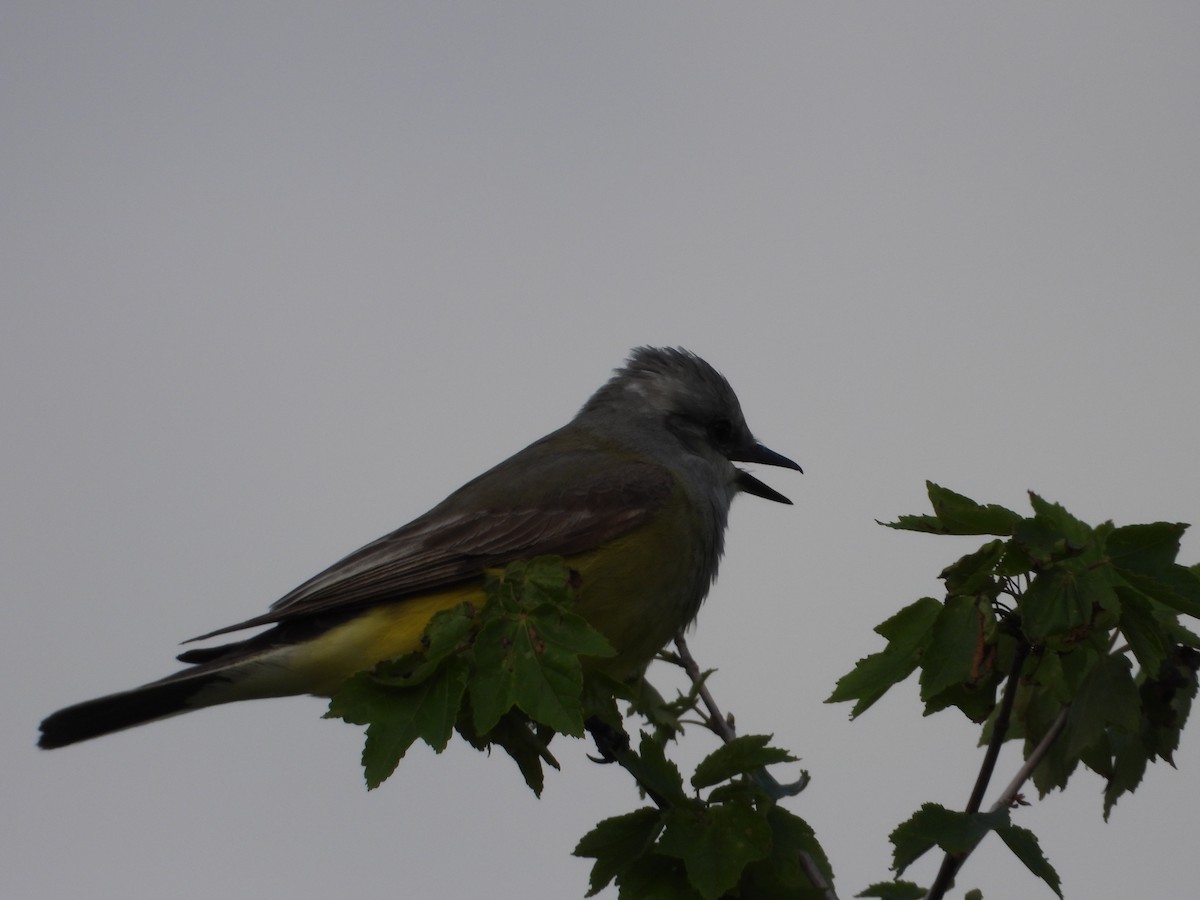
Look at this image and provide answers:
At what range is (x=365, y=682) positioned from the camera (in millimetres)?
3957

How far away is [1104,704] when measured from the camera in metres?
3.94

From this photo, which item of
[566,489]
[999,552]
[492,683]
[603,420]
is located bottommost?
[999,552]

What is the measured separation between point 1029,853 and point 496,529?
10.9 feet

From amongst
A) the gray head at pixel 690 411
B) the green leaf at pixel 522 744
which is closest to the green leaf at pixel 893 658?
the green leaf at pixel 522 744

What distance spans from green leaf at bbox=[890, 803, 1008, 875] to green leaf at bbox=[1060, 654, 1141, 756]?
0.45 metres

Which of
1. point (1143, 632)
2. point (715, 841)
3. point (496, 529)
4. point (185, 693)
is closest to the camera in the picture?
point (1143, 632)

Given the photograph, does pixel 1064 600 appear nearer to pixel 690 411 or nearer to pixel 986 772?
pixel 986 772

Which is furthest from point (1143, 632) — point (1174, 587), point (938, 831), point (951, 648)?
point (938, 831)

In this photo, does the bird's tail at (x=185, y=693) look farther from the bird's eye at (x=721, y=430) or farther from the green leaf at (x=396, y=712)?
the bird's eye at (x=721, y=430)

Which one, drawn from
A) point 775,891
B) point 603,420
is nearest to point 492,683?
point 775,891

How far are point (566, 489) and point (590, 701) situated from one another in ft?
8.27

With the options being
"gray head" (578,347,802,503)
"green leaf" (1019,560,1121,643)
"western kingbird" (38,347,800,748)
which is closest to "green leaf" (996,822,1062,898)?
"green leaf" (1019,560,1121,643)

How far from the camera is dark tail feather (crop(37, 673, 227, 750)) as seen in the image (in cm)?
567

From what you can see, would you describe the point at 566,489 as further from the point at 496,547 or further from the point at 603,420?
the point at 603,420
